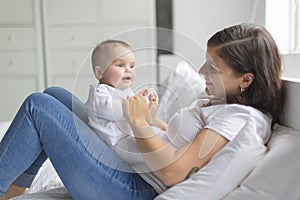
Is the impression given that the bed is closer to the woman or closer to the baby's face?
the woman

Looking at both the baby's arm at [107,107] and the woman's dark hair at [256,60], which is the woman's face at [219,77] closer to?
the woman's dark hair at [256,60]

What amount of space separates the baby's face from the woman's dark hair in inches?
10.1

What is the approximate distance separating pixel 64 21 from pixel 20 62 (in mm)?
436

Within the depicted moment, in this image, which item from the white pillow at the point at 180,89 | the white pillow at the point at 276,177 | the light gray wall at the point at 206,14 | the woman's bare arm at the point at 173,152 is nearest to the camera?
the white pillow at the point at 276,177

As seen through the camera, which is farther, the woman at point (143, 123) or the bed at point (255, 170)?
the woman at point (143, 123)

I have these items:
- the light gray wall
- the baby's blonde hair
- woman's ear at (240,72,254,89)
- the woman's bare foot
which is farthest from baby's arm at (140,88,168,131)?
the light gray wall

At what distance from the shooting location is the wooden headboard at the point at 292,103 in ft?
3.53

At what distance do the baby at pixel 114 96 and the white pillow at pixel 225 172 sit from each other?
21cm

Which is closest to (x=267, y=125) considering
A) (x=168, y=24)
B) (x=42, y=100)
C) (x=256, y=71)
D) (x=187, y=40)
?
(x=256, y=71)

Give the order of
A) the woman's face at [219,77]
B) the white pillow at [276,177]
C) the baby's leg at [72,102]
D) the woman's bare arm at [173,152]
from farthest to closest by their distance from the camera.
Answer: the baby's leg at [72,102]
the woman's face at [219,77]
the woman's bare arm at [173,152]
the white pillow at [276,177]

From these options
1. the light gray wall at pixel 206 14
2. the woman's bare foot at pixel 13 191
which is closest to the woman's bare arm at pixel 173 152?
the woman's bare foot at pixel 13 191

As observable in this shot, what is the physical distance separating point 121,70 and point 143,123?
0.22 metres

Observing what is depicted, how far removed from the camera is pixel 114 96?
1207 millimetres

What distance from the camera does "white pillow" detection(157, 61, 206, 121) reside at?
1.26m
